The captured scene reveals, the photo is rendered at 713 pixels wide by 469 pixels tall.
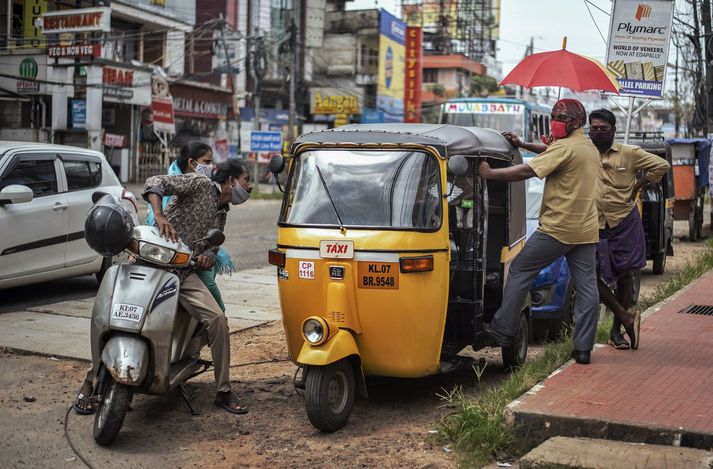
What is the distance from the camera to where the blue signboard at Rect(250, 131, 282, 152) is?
104ft

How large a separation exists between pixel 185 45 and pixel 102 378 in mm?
34089

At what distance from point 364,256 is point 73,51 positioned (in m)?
21.7

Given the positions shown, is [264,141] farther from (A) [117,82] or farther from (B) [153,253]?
(B) [153,253]

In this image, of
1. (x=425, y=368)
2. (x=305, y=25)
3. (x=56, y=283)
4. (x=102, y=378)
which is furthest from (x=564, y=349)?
(x=305, y=25)

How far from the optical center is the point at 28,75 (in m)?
26.8

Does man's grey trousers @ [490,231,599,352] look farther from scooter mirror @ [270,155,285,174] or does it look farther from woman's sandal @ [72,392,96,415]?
woman's sandal @ [72,392,96,415]

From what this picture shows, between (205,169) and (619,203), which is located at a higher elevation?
(205,169)

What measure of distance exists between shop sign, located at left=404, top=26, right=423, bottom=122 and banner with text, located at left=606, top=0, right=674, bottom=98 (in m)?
41.3

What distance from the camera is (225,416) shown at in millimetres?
5883

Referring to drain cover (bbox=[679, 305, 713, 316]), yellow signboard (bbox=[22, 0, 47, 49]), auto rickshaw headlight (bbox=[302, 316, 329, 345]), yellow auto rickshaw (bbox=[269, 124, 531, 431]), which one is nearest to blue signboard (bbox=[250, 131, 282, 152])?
yellow signboard (bbox=[22, 0, 47, 49])

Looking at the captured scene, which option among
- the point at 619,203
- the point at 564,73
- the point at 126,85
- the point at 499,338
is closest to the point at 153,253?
the point at 499,338

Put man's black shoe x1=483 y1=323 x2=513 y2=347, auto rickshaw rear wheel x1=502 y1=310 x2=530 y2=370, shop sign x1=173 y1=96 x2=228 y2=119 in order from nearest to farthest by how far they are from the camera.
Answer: man's black shoe x1=483 y1=323 x2=513 y2=347
auto rickshaw rear wheel x1=502 y1=310 x2=530 y2=370
shop sign x1=173 y1=96 x2=228 y2=119

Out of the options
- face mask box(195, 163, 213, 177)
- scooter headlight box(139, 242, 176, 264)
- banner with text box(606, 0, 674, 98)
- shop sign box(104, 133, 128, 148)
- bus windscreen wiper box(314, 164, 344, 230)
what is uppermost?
banner with text box(606, 0, 674, 98)

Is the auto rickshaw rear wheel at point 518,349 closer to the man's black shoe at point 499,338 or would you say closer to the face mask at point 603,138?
the man's black shoe at point 499,338
